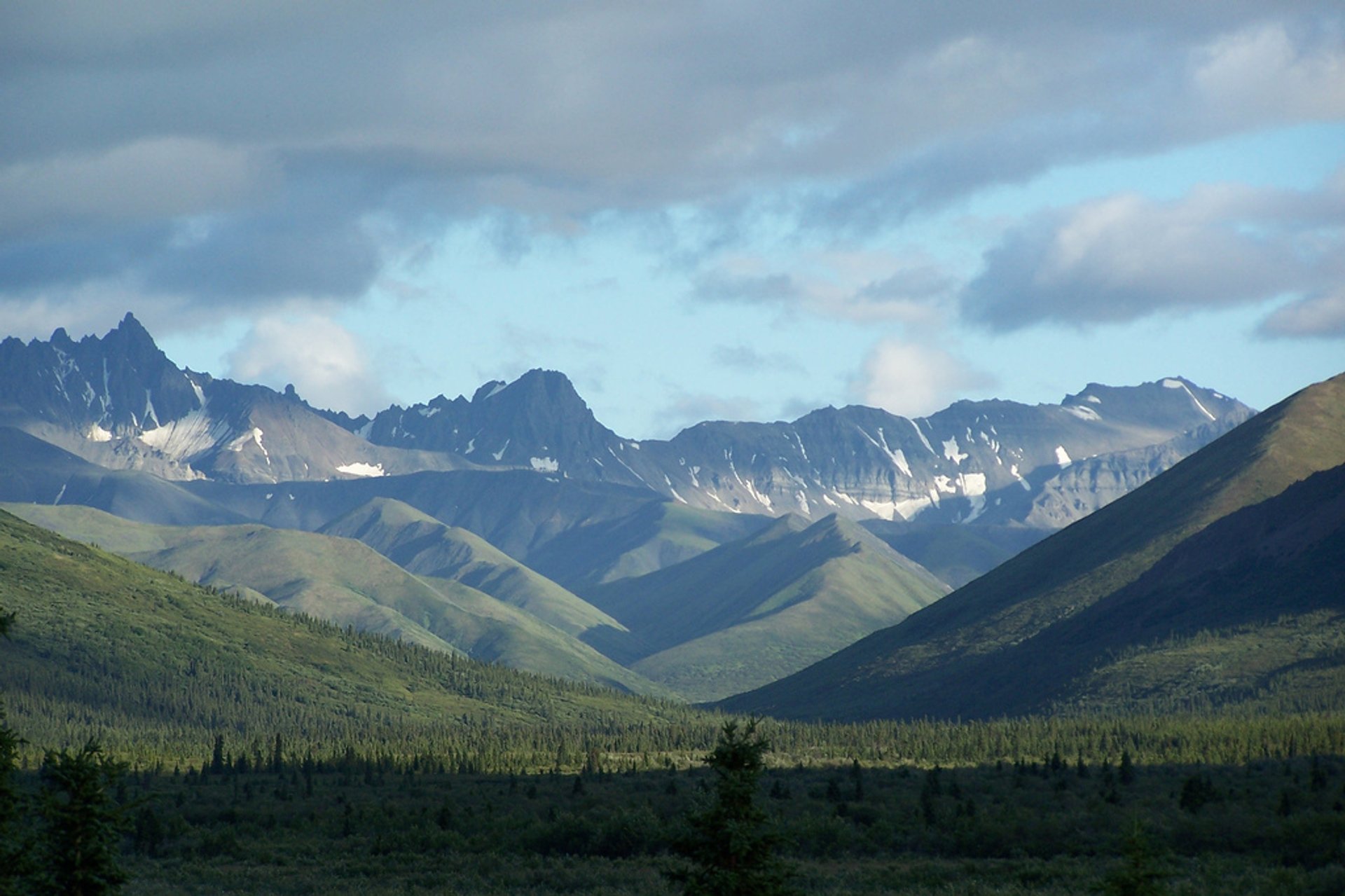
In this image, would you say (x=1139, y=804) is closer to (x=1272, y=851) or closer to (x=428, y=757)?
(x=1272, y=851)

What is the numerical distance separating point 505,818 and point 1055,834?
3650 centimetres

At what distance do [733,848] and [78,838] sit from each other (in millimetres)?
19591

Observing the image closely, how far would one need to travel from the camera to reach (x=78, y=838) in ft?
150

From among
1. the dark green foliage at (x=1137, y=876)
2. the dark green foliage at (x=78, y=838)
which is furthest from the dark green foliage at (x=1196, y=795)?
the dark green foliage at (x=78, y=838)

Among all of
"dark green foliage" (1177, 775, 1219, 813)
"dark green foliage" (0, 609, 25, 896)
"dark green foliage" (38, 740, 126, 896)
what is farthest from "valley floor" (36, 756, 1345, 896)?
"dark green foliage" (0, 609, 25, 896)

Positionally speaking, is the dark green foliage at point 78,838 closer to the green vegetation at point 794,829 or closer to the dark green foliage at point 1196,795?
the green vegetation at point 794,829

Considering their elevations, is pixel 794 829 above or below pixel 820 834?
above

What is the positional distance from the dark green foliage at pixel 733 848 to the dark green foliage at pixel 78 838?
56.7ft

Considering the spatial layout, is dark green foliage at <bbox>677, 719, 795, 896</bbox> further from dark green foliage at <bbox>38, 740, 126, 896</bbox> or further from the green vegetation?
dark green foliage at <bbox>38, 740, 126, 896</bbox>

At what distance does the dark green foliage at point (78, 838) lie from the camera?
45375 millimetres

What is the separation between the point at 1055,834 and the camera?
9131 cm

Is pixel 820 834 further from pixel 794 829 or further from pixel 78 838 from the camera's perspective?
pixel 78 838

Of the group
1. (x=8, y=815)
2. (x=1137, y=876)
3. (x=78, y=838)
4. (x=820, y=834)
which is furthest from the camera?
(x=820, y=834)

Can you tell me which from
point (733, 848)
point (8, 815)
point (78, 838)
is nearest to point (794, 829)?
point (733, 848)
